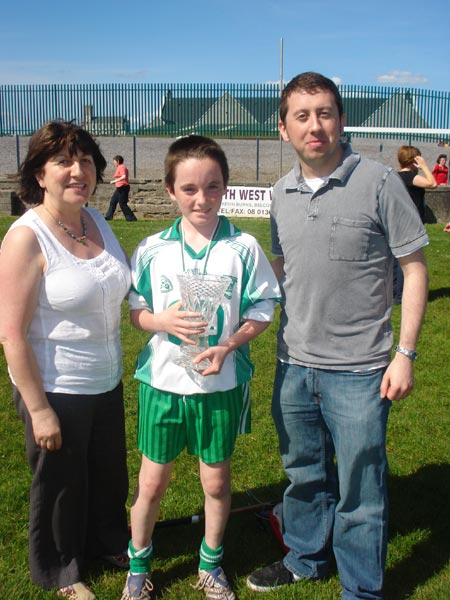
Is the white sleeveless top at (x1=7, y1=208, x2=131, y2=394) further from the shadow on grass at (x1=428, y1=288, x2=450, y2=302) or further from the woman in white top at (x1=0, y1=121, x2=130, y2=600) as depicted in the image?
the shadow on grass at (x1=428, y1=288, x2=450, y2=302)

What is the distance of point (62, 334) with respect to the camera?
8.50 ft

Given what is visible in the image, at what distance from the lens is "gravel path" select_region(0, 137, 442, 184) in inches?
925

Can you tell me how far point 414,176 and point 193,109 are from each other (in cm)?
1756

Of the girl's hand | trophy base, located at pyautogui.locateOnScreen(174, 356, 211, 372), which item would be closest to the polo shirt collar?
the girl's hand

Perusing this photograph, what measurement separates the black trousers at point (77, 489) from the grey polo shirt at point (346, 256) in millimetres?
937

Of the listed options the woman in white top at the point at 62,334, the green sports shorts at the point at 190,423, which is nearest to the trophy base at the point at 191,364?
the green sports shorts at the point at 190,423

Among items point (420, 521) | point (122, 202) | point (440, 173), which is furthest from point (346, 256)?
point (440, 173)

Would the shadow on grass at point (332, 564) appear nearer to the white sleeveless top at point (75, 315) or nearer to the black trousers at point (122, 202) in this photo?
the white sleeveless top at point (75, 315)

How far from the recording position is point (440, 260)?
11430mm

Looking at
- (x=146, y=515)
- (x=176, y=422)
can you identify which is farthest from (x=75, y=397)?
(x=146, y=515)

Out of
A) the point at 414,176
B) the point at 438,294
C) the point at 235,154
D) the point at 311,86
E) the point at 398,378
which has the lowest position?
the point at 398,378

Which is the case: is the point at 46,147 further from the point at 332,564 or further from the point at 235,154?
the point at 235,154

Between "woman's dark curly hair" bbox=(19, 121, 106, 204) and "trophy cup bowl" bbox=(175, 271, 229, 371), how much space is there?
27.5 inches

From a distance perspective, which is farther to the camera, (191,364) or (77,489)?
(77,489)
